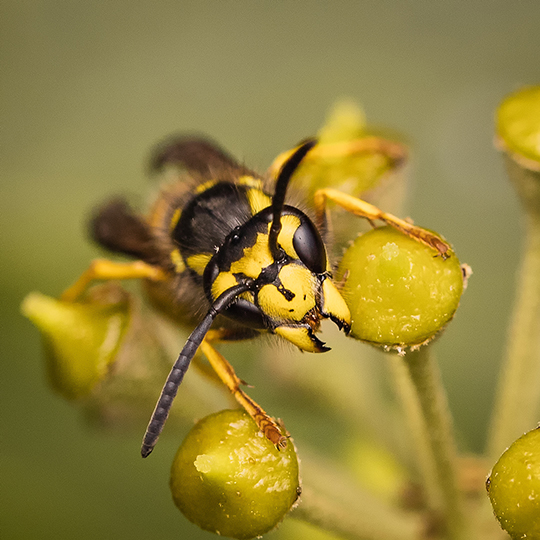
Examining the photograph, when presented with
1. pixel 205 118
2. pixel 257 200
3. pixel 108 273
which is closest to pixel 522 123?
pixel 257 200

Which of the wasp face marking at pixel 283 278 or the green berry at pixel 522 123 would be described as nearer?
the wasp face marking at pixel 283 278

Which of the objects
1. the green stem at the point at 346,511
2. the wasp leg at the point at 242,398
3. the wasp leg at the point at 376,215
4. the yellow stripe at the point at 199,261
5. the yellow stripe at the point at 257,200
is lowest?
the green stem at the point at 346,511

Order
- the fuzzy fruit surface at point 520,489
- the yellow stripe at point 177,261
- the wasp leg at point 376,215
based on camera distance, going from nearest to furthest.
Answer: the fuzzy fruit surface at point 520,489 → the wasp leg at point 376,215 → the yellow stripe at point 177,261

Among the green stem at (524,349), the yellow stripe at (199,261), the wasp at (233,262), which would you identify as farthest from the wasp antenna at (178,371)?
the green stem at (524,349)

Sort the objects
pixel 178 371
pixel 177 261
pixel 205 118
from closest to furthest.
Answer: pixel 178 371 < pixel 177 261 < pixel 205 118

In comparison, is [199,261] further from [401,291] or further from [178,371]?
[401,291]

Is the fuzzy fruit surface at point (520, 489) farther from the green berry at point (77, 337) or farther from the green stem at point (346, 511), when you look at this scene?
the green berry at point (77, 337)
